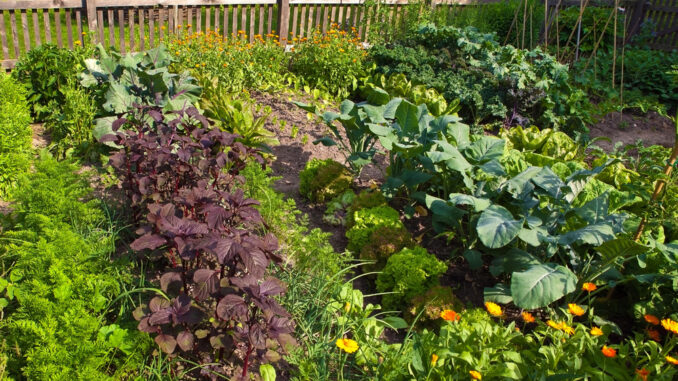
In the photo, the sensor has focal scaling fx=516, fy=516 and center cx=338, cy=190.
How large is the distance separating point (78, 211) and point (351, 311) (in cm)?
189

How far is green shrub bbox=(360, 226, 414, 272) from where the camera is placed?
380 cm

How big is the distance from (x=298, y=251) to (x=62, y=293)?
4.78ft

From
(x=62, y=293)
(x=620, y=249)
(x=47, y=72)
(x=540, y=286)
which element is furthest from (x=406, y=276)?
(x=47, y=72)

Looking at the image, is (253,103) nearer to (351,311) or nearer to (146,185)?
(146,185)

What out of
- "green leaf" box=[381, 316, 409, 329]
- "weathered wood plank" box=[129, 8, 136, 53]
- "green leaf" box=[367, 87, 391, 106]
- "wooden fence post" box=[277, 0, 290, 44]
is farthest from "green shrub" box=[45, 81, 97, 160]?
"wooden fence post" box=[277, 0, 290, 44]

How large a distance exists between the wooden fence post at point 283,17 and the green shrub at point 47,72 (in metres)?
3.59

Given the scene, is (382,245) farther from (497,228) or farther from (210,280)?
(210,280)

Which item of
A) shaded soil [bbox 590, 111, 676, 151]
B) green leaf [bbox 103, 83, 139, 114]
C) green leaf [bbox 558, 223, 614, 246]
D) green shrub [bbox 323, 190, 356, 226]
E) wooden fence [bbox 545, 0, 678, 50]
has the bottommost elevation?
green shrub [bbox 323, 190, 356, 226]

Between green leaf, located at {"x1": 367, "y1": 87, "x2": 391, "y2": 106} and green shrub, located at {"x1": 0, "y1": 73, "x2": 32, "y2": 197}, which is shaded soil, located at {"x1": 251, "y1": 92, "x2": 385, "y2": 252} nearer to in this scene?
green leaf, located at {"x1": 367, "y1": 87, "x2": 391, "y2": 106}

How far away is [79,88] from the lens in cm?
528

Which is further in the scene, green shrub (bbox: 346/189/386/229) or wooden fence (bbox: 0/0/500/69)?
wooden fence (bbox: 0/0/500/69)

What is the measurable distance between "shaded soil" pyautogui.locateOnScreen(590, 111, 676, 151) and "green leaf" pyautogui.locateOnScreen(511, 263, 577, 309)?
16.3ft

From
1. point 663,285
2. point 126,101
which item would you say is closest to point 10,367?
point 126,101

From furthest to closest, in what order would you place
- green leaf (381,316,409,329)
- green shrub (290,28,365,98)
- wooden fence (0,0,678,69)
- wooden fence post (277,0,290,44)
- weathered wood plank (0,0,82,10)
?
wooden fence post (277,0,290,44) < green shrub (290,28,365,98) < wooden fence (0,0,678,69) < weathered wood plank (0,0,82,10) < green leaf (381,316,409,329)
